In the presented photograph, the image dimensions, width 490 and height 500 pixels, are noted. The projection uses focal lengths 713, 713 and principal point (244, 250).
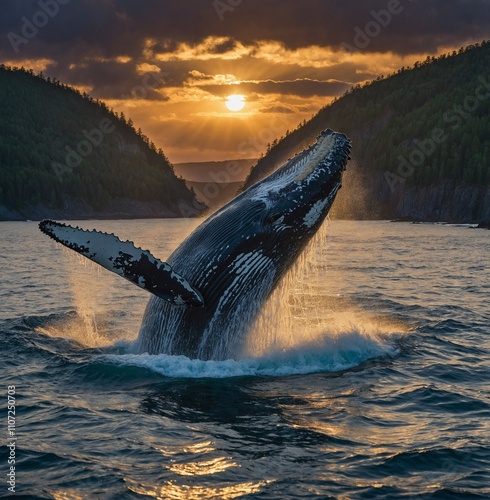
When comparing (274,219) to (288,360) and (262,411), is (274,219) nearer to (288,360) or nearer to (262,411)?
(262,411)

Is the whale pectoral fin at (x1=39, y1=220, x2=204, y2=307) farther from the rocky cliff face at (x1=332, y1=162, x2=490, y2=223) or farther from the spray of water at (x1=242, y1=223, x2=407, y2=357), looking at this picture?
the rocky cliff face at (x1=332, y1=162, x2=490, y2=223)

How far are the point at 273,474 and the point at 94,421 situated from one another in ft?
8.35

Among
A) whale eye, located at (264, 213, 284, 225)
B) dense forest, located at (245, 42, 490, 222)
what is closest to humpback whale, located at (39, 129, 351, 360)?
whale eye, located at (264, 213, 284, 225)

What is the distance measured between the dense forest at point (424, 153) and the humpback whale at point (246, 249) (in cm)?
11401

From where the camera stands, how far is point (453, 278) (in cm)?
2666

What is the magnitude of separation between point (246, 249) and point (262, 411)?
6.67 ft

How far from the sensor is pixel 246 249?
9.12 m

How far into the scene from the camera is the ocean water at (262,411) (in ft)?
22.2

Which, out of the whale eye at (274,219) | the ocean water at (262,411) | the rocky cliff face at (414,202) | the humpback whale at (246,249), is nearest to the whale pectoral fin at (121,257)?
the humpback whale at (246,249)

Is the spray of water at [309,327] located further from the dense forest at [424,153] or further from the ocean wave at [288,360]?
the dense forest at [424,153]

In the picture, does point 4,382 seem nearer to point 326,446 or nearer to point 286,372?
point 286,372

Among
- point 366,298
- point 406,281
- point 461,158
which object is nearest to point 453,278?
point 406,281

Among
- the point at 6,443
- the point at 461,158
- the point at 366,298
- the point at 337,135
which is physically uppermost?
the point at 461,158

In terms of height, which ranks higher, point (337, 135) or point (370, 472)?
point (337, 135)
